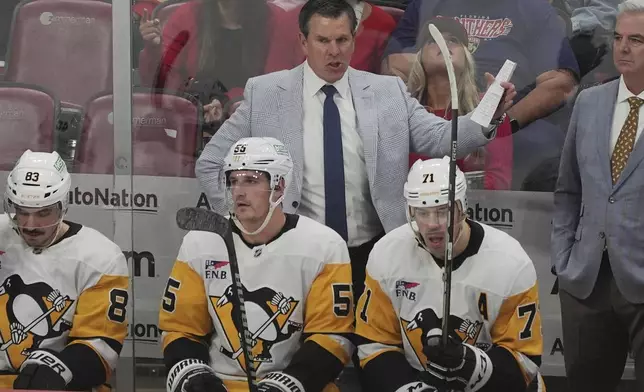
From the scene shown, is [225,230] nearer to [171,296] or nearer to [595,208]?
[171,296]

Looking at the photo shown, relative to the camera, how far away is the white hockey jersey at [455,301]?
2807 millimetres

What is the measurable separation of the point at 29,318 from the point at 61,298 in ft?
0.30

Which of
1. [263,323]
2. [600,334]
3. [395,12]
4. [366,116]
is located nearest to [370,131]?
[366,116]

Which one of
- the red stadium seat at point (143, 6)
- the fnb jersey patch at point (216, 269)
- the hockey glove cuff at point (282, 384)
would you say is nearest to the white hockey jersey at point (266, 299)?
the fnb jersey patch at point (216, 269)

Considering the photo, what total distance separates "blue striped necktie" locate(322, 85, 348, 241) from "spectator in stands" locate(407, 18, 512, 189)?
35cm

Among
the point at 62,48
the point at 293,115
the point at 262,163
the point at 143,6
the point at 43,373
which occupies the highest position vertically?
the point at 143,6

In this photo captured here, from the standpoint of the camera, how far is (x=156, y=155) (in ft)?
11.7

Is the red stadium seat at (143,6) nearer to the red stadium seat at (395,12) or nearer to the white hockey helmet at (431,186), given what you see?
the red stadium seat at (395,12)

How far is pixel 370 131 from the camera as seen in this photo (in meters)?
3.29

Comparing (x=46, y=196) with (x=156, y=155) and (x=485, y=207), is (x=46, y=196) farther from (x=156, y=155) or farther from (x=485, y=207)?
(x=485, y=207)

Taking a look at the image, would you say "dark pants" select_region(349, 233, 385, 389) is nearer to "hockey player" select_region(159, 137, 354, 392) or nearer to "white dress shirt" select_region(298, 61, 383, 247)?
"white dress shirt" select_region(298, 61, 383, 247)

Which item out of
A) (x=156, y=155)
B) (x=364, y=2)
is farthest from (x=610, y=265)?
(x=156, y=155)

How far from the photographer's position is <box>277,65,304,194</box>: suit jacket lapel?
3287 mm

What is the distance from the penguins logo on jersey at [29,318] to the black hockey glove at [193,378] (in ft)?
1.25
